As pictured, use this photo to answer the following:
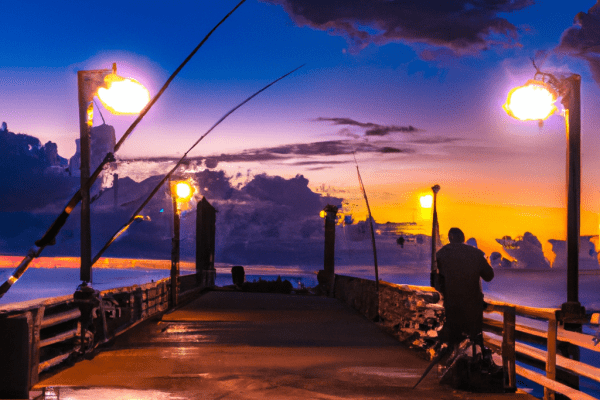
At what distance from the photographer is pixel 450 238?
715cm

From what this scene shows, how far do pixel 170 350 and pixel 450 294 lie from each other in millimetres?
5504

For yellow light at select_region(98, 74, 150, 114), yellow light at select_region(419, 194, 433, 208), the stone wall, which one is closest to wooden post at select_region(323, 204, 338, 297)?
the stone wall

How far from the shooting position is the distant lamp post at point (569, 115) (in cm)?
795

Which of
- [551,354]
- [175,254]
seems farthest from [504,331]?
[175,254]

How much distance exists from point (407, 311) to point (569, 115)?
5.52m

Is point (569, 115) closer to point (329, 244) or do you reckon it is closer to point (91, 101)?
point (91, 101)

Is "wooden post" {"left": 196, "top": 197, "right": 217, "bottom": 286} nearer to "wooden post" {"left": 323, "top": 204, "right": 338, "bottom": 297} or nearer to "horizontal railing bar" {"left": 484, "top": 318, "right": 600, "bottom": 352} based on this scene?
"wooden post" {"left": 323, "top": 204, "right": 338, "bottom": 297}

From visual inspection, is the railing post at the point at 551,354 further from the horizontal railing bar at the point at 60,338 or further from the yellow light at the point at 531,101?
the horizontal railing bar at the point at 60,338

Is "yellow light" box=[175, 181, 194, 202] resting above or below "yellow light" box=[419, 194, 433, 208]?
above

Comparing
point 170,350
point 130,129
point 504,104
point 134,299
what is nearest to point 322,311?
point 134,299

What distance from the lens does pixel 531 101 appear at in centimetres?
844

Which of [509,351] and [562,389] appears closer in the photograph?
[562,389]

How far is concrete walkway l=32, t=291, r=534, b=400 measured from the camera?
6977 mm

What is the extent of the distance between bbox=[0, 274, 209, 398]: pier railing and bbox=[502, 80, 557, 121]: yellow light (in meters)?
6.49
